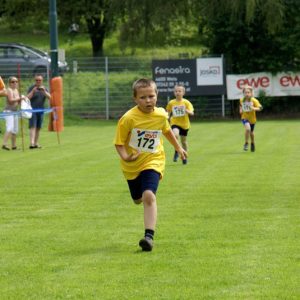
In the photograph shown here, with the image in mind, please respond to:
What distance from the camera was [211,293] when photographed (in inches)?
298

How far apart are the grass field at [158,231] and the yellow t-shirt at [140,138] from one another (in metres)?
0.79

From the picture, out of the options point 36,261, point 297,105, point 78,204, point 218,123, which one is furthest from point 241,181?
point 297,105

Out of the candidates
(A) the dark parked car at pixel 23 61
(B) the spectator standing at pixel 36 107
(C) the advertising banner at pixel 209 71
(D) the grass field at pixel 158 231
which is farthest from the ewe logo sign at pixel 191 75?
(D) the grass field at pixel 158 231

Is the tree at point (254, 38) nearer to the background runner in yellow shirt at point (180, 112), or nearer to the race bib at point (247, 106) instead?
the race bib at point (247, 106)

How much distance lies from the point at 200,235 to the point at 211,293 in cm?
302

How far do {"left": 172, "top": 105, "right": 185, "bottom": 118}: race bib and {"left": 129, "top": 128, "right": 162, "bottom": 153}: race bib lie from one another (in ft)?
38.0

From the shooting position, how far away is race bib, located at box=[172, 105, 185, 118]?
2166cm

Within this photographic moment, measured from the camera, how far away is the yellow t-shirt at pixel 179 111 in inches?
851

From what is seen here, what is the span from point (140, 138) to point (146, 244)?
3.74 feet

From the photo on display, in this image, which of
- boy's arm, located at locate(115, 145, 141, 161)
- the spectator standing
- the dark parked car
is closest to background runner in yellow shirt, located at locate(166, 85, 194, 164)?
the spectator standing

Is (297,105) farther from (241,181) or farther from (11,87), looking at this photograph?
(241,181)

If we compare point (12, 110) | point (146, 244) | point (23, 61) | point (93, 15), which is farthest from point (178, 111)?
point (93, 15)

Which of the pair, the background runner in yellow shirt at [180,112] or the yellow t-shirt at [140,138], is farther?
the background runner in yellow shirt at [180,112]

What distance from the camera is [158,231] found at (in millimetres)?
10961
